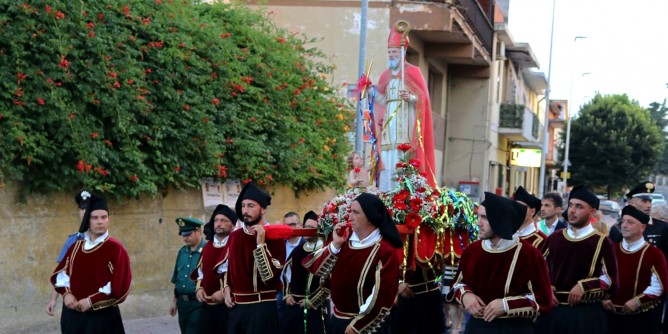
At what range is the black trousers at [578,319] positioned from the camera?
845 cm

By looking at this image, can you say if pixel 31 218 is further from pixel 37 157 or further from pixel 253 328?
pixel 253 328

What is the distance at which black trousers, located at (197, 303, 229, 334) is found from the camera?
9.22 metres

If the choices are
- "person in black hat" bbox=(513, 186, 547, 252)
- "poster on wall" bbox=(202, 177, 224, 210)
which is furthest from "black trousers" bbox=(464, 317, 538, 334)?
"poster on wall" bbox=(202, 177, 224, 210)

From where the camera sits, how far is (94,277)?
8.16 metres

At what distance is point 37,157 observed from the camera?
445 inches

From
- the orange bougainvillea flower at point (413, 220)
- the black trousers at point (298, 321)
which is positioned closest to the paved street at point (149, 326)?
the black trousers at point (298, 321)

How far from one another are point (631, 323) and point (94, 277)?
5.34 metres

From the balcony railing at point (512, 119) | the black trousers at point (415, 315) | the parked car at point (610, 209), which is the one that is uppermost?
the balcony railing at point (512, 119)

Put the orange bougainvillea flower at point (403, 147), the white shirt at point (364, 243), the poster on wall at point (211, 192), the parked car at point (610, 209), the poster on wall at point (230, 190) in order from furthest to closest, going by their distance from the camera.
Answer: the parked car at point (610, 209)
the poster on wall at point (230, 190)
the poster on wall at point (211, 192)
the orange bougainvillea flower at point (403, 147)
the white shirt at point (364, 243)

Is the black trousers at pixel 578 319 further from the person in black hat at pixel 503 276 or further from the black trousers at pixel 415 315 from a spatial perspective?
the person in black hat at pixel 503 276

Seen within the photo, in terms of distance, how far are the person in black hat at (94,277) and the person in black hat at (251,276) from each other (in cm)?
97

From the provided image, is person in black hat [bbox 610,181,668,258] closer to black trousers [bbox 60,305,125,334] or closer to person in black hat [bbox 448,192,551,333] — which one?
person in black hat [bbox 448,192,551,333]

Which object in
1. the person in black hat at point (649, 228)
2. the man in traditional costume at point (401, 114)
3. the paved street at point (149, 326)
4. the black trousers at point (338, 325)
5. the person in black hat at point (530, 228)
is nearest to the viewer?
the black trousers at point (338, 325)

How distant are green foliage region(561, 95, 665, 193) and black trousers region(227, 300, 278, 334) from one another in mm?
54819
